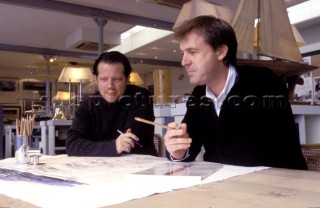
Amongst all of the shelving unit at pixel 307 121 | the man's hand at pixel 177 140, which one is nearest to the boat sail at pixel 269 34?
the shelving unit at pixel 307 121

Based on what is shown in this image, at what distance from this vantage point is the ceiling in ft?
20.4

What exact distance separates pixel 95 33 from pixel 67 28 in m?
0.65

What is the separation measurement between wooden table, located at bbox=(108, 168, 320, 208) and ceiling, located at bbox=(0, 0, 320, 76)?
15.3 ft

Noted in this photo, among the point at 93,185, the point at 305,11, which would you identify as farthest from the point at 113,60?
the point at 305,11

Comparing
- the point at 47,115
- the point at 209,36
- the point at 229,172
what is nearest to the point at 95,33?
the point at 47,115

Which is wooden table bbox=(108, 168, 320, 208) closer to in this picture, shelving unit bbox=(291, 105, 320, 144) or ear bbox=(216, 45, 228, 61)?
ear bbox=(216, 45, 228, 61)

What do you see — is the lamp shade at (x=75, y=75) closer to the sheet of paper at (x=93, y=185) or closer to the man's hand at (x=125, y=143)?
the man's hand at (x=125, y=143)

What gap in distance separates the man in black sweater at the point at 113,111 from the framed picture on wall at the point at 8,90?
42.6 feet

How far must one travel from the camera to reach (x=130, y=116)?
176cm

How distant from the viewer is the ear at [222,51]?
1.43 meters

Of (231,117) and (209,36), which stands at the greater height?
(209,36)

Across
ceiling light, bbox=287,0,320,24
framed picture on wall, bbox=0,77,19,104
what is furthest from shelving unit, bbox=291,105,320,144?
framed picture on wall, bbox=0,77,19,104

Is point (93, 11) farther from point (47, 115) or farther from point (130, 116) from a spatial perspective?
point (130, 116)

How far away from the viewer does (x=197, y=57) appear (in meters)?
1.39
